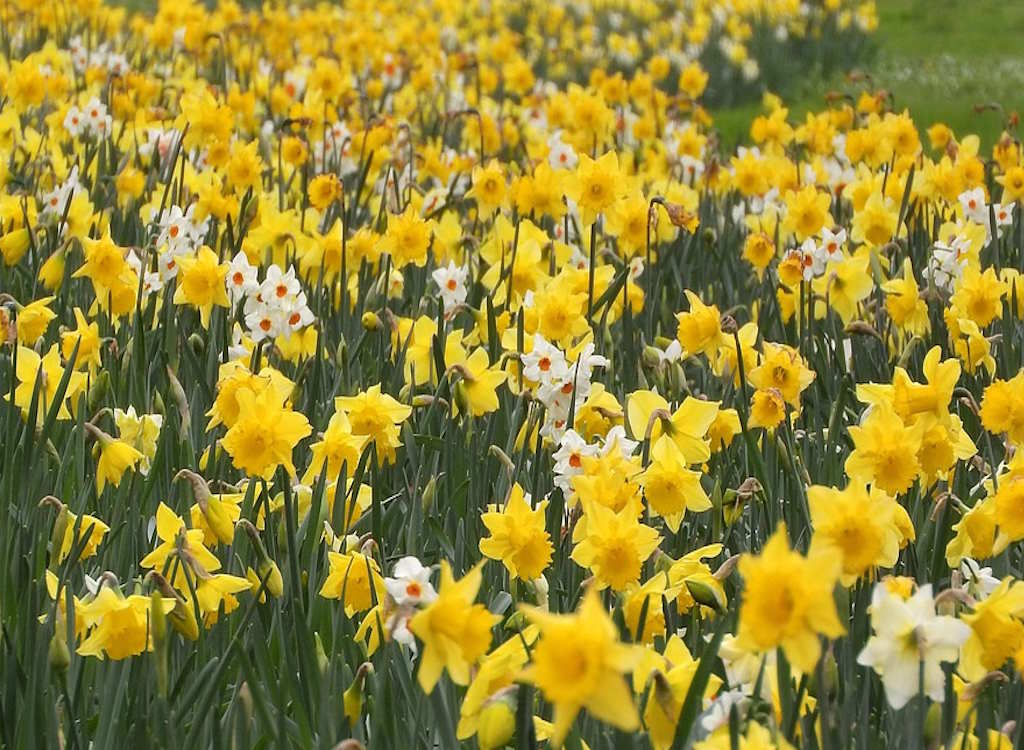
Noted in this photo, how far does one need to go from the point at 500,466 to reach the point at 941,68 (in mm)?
10571

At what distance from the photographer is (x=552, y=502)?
8.86 feet

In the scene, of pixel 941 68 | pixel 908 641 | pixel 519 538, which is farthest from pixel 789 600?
pixel 941 68

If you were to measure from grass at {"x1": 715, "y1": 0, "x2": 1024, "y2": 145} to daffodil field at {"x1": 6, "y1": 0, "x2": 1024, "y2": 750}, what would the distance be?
4.31 meters

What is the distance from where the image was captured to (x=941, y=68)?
12.5 m

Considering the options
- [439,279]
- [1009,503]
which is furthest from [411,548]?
[439,279]

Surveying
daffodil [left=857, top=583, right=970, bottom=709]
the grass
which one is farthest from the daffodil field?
the grass

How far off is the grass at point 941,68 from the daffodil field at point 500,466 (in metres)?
4.31

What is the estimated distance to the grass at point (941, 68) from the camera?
34.0 ft

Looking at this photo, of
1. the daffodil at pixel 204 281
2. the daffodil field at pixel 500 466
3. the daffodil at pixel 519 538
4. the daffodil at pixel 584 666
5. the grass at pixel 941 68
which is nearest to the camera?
the daffodil at pixel 584 666

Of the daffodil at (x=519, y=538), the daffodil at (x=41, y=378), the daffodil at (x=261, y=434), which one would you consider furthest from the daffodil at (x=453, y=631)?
the daffodil at (x=41, y=378)

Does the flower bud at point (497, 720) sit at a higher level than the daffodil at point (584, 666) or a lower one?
lower

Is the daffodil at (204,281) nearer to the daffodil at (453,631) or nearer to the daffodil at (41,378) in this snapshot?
the daffodil at (41,378)

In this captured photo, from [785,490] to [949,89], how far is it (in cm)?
917

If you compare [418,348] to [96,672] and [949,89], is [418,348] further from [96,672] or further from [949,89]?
[949,89]
